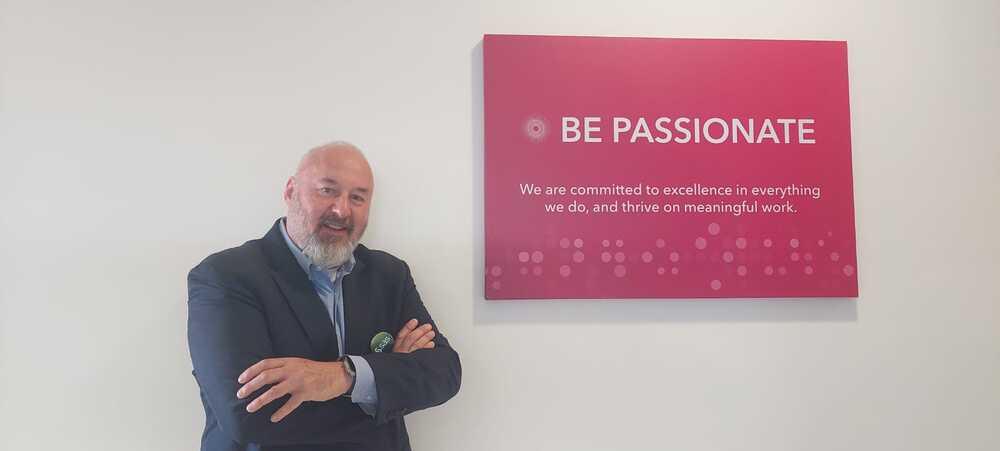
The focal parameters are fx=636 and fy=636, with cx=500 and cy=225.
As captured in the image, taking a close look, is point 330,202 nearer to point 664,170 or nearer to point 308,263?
point 308,263

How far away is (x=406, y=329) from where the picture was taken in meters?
1.84

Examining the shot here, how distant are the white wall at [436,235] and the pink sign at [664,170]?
0.29ft

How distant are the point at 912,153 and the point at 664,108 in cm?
92

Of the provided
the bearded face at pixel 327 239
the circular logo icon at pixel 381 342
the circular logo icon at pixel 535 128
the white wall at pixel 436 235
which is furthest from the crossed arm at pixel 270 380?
the circular logo icon at pixel 535 128

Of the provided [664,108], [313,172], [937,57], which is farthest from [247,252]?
[937,57]

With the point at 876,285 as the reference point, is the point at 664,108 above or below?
above

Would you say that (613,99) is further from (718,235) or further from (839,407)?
(839,407)

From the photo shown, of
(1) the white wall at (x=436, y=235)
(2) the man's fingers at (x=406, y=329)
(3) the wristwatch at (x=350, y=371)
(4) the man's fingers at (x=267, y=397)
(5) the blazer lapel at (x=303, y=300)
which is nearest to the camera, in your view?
(4) the man's fingers at (x=267, y=397)

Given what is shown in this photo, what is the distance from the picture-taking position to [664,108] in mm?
2152

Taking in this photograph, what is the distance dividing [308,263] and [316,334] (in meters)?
0.21

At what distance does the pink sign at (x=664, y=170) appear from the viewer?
210 cm

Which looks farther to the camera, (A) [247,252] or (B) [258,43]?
(B) [258,43]

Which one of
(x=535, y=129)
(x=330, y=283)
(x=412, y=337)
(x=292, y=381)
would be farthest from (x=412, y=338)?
(x=535, y=129)

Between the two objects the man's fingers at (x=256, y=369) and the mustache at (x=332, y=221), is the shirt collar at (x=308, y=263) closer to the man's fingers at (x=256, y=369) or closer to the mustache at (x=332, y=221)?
the mustache at (x=332, y=221)
